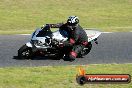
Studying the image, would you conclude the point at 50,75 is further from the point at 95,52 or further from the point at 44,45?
the point at 95,52

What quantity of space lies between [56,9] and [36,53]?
53.6 feet

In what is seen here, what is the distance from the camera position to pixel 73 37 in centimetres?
1555

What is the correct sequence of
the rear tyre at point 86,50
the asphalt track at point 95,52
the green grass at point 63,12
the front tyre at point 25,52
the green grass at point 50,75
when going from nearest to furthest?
the green grass at point 50,75
the asphalt track at point 95,52
the front tyre at point 25,52
the rear tyre at point 86,50
the green grass at point 63,12

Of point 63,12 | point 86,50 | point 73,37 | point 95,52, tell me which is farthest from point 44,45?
point 63,12

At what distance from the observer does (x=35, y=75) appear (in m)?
12.5

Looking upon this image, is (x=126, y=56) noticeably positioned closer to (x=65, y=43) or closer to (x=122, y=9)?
(x=65, y=43)

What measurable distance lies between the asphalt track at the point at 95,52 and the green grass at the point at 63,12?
653 centimetres

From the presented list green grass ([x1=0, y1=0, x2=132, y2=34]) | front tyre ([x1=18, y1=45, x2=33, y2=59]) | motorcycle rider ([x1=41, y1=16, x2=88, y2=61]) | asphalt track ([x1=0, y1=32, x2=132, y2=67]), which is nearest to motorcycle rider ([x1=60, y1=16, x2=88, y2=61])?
motorcycle rider ([x1=41, y1=16, x2=88, y2=61])

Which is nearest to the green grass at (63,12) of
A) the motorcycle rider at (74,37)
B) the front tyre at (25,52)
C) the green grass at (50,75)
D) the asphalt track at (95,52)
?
the asphalt track at (95,52)

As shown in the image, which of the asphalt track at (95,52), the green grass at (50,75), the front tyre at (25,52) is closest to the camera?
the green grass at (50,75)

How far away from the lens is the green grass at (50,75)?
1134 centimetres

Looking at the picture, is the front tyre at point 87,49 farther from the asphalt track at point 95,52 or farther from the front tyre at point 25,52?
the front tyre at point 25,52

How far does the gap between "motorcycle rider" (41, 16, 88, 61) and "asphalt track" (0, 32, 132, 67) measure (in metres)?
0.32

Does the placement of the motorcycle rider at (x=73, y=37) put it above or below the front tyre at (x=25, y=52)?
above
